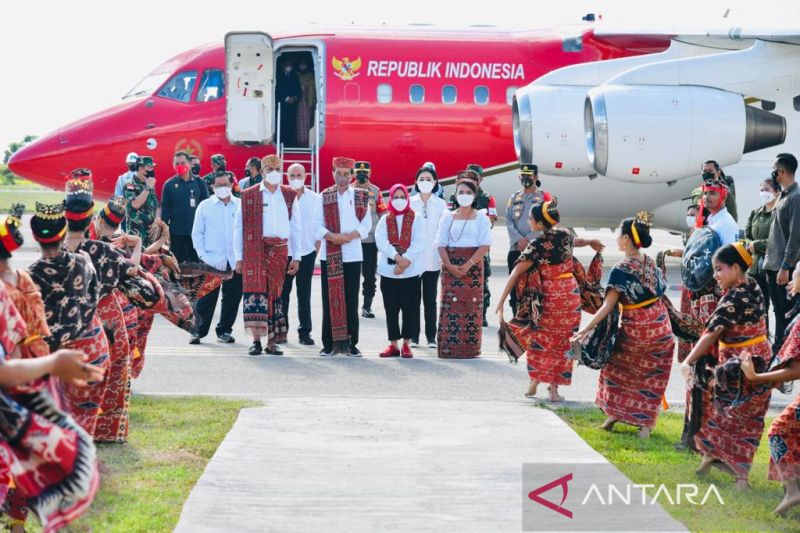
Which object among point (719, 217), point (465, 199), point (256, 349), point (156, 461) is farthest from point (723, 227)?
point (156, 461)

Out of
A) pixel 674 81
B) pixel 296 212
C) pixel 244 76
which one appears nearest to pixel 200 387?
pixel 296 212

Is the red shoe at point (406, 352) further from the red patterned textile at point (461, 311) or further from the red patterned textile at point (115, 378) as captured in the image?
the red patterned textile at point (115, 378)

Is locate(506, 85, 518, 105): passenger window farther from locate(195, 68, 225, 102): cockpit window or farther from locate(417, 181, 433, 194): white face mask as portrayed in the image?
locate(417, 181, 433, 194): white face mask

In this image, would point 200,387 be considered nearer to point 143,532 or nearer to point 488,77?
point 143,532

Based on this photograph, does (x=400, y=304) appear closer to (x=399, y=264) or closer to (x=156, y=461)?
(x=399, y=264)

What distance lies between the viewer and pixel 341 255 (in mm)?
11414

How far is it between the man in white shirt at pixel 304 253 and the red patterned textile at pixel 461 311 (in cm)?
158

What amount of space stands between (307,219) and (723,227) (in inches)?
173

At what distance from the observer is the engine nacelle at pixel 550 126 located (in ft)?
57.2

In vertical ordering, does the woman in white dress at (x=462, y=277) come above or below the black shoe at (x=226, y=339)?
above

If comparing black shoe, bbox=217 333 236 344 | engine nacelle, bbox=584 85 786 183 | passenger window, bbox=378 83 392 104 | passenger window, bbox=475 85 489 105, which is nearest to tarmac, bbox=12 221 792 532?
black shoe, bbox=217 333 236 344

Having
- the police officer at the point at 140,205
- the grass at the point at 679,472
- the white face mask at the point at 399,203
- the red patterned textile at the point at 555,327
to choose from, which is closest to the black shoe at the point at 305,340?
the white face mask at the point at 399,203

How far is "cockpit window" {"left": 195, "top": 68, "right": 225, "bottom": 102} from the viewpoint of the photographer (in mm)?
17984

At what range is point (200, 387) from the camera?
958cm
